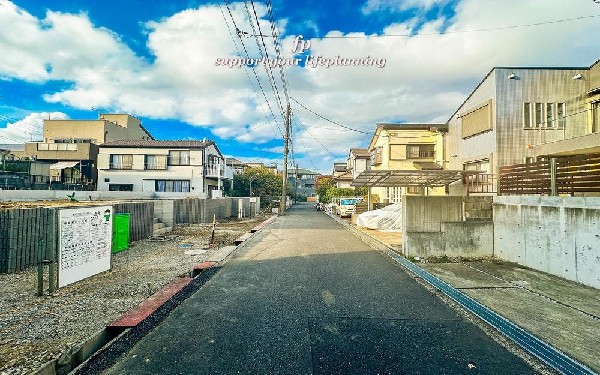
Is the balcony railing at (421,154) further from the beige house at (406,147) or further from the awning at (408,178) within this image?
the awning at (408,178)

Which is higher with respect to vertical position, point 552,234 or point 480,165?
point 480,165

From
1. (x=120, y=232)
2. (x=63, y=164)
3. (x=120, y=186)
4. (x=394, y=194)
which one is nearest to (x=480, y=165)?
(x=394, y=194)

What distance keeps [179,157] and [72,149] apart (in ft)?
46.0

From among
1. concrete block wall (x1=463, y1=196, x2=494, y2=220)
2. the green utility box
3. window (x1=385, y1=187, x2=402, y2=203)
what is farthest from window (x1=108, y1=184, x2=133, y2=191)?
concrete block wall (x1=463, y1=196, x2=494, y2=220)

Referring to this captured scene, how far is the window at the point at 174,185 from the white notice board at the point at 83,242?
28.8 m

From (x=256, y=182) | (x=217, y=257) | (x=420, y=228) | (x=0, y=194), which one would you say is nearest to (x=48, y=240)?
(x=217, y=257)

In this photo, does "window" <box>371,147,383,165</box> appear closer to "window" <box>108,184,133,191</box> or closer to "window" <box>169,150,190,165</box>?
"window" <box>169,150,190,165</box>

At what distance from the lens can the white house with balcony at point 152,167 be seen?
34.2 metres

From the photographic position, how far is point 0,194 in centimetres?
1600

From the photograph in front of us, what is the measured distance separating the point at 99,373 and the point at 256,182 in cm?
4039

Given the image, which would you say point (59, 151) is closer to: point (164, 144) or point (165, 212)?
point (164, 144)

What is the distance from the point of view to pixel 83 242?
6.27m

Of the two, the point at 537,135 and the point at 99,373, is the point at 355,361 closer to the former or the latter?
the point at 99,373

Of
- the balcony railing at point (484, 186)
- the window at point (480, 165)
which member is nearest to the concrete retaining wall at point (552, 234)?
the balcony railing at point (484, 186)
